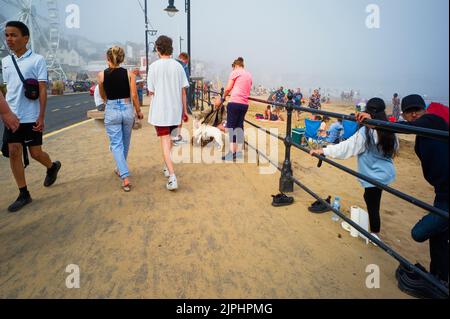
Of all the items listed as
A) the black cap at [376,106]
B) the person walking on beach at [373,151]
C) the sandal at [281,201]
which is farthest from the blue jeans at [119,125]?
the black cap at [376,106]

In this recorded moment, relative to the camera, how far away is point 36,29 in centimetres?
7256

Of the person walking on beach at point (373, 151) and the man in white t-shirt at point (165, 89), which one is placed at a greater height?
the man in white t-shirt at point (165, 89)

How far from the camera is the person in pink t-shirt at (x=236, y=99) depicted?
5.59 metres

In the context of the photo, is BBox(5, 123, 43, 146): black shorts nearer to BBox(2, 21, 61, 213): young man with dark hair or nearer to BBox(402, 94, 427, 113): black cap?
BBox(2, 21, 61, 213): young man with dark hair

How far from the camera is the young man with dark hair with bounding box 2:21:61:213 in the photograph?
11.0 feet

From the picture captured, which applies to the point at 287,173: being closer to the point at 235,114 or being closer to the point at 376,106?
the point at 376,106

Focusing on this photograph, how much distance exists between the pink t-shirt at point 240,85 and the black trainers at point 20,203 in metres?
3.56

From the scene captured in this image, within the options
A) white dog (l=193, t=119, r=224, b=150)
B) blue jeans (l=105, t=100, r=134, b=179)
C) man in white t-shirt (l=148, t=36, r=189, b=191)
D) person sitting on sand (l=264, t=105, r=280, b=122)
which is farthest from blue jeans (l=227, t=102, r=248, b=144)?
person sitting on sand (l=264, t=105, r=280, b=122)

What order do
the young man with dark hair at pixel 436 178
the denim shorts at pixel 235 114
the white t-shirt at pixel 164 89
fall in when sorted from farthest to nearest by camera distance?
the denim shorts at pixel 235 114, the white t-shirt at pixel 164 89, the young man with dark hair at pixel 436 178

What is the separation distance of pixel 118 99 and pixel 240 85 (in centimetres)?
244

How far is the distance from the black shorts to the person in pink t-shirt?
314cm

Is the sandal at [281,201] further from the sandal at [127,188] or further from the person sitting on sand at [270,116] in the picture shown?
the person sitting on sand at [270,116]

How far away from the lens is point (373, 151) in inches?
116
